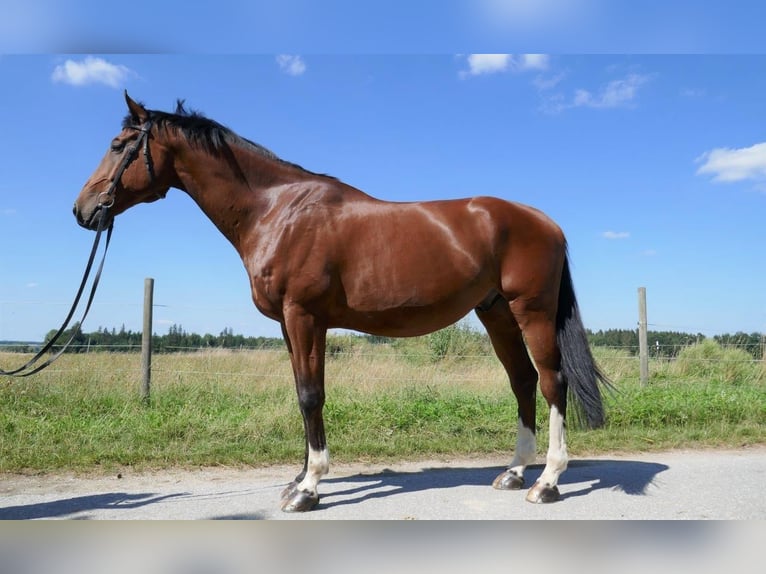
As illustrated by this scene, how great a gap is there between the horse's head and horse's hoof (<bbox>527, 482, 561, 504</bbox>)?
3734mm

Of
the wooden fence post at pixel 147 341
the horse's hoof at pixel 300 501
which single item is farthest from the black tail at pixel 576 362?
the wooden fence post at pixel 147 341

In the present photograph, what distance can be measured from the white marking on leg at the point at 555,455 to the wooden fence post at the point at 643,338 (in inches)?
222

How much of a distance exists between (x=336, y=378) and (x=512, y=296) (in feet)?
16.1

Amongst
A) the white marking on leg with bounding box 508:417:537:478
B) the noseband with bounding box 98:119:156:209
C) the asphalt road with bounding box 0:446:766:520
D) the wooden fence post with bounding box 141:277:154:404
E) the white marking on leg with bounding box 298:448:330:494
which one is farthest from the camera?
the wooden fence post with bounding box 141:277:154:404

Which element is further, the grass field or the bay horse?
the grass field

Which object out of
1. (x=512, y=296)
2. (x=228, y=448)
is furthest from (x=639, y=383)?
(x=228, y=448)

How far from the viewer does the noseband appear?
158 inches

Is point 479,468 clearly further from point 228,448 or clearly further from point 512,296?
point 228,448

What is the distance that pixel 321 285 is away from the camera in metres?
3.88

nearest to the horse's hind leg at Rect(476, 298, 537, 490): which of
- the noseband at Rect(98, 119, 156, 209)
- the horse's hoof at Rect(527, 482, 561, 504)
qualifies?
the horse's hoof at Rect(527, 482, 561, 504)

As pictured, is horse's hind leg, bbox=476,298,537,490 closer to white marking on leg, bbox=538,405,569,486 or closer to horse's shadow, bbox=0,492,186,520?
white marking on leg, bbox=538,405,569,486

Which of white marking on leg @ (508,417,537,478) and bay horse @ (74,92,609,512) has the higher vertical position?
bay horse @ (74,92,609,512)

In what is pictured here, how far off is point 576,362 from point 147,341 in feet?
19.2

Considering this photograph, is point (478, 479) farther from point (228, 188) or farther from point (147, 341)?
point (147, 341)
